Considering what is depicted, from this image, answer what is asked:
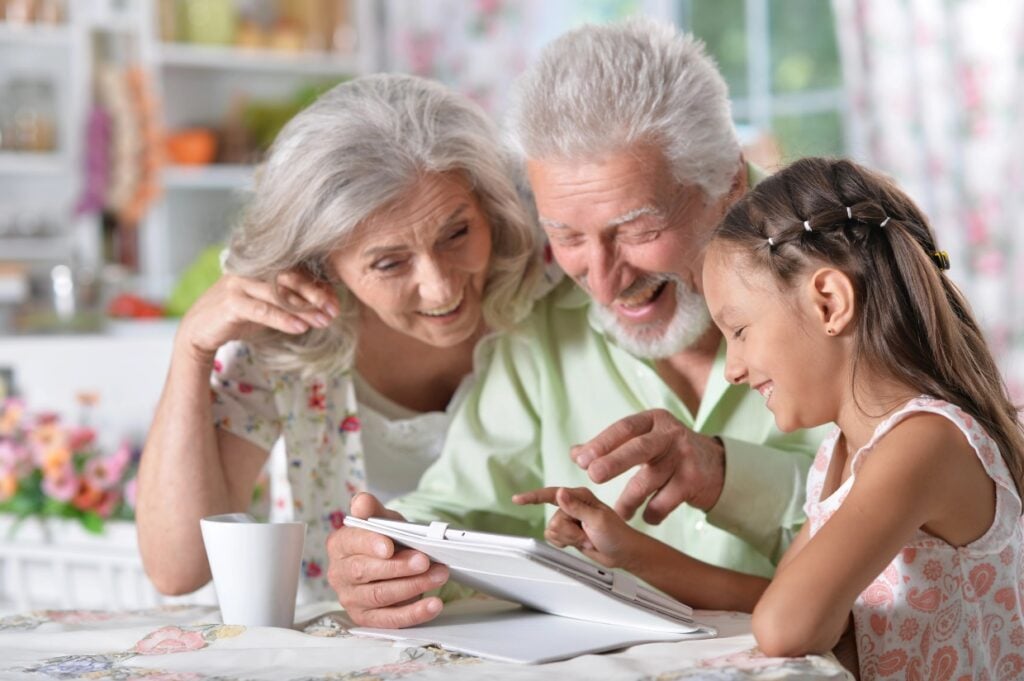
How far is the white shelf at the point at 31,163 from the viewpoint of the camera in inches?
189

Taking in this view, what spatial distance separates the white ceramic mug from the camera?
1.27 m

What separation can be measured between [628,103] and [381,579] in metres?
0.63

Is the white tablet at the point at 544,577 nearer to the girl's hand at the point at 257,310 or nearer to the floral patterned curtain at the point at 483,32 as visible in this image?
the girl's hand at the point at 257,310

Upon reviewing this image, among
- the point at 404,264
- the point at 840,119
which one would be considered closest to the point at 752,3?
the point at 840,119

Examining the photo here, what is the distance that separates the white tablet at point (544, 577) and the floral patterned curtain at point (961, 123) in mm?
2453

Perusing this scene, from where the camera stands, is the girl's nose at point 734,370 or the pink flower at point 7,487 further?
the pink flower at point 7,487

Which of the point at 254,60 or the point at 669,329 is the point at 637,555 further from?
the point at 254,60

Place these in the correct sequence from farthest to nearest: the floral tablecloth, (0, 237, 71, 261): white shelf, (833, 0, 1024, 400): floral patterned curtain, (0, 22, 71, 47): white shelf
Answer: (0, 237, 71, 261): white shelf < (0, 22, 71, 47): white shelf < (833, 0, 1024, 400): floral patterned curtain < the floral tablecloth

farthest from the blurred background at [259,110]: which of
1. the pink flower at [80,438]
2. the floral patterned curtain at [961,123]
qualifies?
the pink flower at [80,438]

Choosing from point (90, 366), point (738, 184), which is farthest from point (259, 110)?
point (738, 184)

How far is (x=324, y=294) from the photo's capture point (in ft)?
5.41

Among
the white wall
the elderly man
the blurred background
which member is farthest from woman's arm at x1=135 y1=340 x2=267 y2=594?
the white wall

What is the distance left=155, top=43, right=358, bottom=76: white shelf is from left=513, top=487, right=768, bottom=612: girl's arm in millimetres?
4104

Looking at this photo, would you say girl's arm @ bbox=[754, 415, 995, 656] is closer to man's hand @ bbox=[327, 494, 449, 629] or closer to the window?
man's hand @ bbox=[327, 494, 449, 629]
